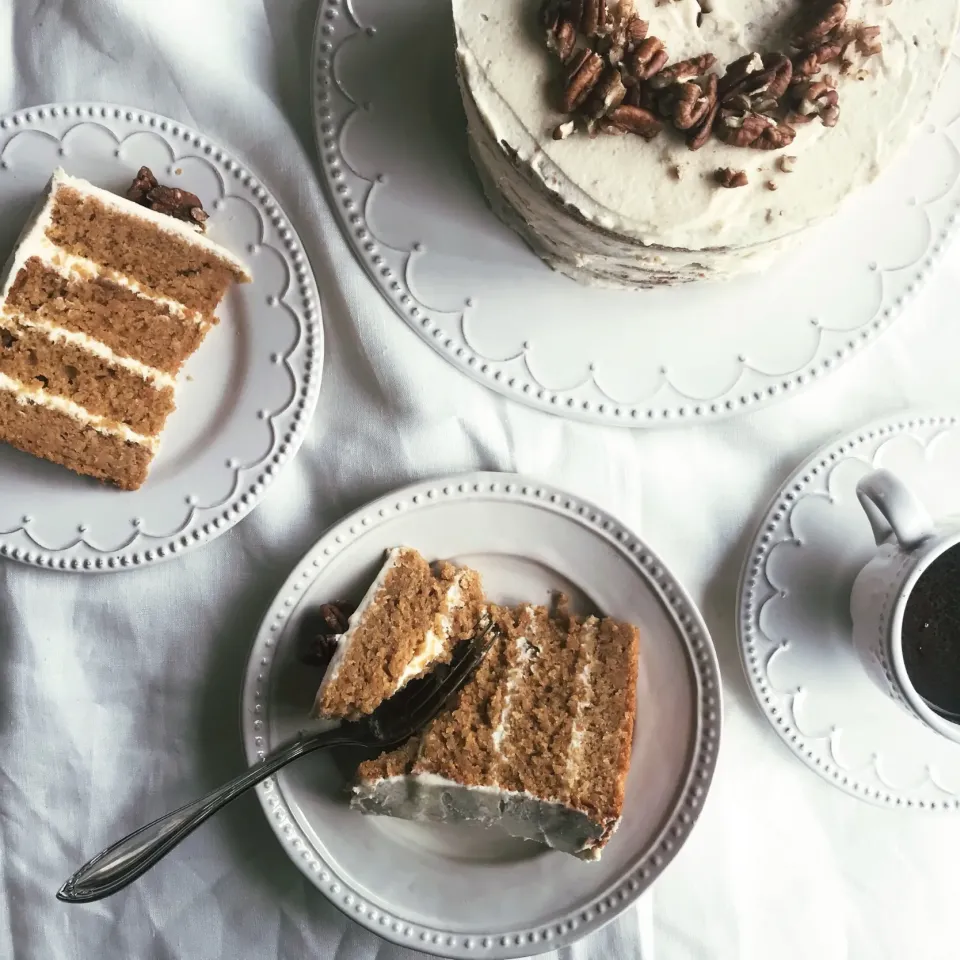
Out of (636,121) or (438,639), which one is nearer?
(636,121)


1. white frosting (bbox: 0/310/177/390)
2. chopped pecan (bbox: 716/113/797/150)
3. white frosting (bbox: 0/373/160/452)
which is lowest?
white frosting (bbox: 0/373/160/452)

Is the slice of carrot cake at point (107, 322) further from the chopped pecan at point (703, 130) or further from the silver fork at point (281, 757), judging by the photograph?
the chopped pecan at point (703, 130)

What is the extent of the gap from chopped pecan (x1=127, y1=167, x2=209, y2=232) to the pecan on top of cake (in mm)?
603

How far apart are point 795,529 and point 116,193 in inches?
47.7

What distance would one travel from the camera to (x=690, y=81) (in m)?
1.02

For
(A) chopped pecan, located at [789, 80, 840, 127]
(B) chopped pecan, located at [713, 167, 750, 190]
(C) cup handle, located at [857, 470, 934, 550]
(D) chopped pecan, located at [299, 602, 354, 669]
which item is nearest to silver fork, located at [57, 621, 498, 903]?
(D) chopped pecan, located at [299, 602, 354, 669]

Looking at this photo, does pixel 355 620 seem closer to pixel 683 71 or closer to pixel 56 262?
pixel 56 262

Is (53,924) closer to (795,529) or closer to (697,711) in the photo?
(697,711)

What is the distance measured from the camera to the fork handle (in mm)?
1250

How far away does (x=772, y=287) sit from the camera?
1.33m

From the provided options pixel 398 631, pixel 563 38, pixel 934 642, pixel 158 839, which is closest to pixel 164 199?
pixel 563 38

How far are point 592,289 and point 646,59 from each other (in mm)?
372

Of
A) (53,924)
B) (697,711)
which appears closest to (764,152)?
(697,711)

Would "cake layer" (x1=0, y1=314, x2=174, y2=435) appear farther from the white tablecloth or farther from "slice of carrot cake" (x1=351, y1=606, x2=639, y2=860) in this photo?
"slice of carrot cake" (x1=351, y1=606, x2=639, y2=860)
